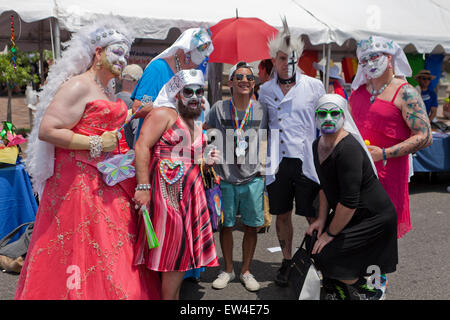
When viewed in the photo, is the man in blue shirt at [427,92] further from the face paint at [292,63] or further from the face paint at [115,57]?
the face paint at [115,57]

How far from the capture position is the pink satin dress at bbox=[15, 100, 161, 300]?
2.56 metres

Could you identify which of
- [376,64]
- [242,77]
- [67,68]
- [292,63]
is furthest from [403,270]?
[67,68]

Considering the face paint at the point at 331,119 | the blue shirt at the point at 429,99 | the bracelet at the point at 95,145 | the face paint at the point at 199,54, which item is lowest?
the blue shirt at the point at 429,99

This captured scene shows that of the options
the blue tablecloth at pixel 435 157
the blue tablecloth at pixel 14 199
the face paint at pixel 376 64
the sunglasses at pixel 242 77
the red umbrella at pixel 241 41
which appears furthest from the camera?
the blue tablecloth at pixel 435 157

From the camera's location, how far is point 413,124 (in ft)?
9.78

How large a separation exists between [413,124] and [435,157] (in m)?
4.33

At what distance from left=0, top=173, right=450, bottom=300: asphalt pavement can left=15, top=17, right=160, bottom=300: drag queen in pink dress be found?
3.11ft

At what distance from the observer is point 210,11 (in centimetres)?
618

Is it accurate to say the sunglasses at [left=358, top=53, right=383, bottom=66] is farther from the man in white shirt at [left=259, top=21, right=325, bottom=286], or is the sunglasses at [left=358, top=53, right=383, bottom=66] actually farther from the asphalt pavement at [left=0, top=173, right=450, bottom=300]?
the asphalt pavement at [left=0, top=173, right=450, bottom=300]

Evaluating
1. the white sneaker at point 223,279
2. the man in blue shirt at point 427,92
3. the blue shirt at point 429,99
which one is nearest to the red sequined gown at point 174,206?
the white sneaker at point 223,279

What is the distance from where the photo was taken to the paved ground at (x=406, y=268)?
11.1ft

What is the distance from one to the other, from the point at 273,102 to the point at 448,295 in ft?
7.02

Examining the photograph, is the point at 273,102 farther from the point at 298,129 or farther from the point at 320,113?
the point at 320,113

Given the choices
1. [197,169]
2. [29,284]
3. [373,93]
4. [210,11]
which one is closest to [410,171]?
→ [373,93]
